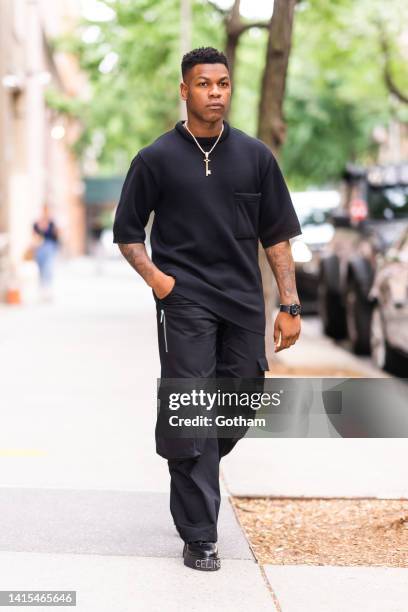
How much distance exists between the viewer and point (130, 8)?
23172 mm

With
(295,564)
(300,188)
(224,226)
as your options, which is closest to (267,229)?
(224,226)

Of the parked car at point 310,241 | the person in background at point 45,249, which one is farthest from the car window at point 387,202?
the person in background at point 45,249

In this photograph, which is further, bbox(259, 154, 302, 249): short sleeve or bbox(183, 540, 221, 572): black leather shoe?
bbox(259, 154, 302, 249): short sleeve

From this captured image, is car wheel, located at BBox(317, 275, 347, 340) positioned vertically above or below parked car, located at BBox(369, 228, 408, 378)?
below

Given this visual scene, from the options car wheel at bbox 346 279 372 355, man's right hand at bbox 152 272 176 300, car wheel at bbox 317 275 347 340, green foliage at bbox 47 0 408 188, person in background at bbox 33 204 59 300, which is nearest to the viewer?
man's right hand at bbox 152 272 176 300

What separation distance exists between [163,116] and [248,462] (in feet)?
103

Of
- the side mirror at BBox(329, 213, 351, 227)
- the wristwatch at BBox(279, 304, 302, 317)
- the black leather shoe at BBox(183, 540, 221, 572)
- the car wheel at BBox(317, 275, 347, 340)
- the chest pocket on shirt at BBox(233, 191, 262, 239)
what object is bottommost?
the car wheel at BBox(317, 275, 347, 340)

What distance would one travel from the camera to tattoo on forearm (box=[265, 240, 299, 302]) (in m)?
5.03

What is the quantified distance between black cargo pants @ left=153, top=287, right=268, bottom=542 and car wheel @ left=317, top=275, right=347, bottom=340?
1023cm

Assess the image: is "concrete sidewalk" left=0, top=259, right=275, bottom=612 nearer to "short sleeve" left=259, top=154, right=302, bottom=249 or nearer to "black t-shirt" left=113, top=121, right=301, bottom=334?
"black t-shirt" left=113, top=121, right=301, bottom=334

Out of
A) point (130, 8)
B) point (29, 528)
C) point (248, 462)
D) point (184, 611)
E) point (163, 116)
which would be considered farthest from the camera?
point (163, 116)

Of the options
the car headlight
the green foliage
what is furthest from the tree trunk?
the green foliage

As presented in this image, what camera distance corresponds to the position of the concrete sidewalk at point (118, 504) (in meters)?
4.51

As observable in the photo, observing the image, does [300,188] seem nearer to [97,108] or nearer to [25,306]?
[97,108]
